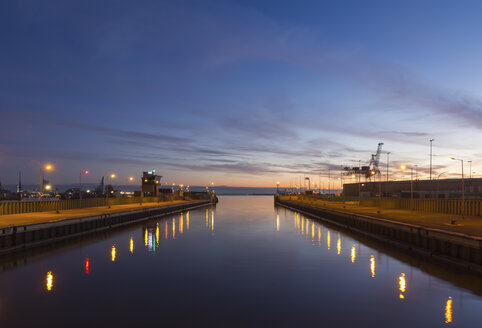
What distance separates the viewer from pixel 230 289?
75.6ft

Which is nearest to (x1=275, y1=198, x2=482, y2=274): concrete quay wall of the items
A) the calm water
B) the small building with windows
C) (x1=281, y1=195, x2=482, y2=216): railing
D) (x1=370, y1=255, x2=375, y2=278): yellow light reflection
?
the calm water

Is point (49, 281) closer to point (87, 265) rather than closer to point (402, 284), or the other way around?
point (87, 265)

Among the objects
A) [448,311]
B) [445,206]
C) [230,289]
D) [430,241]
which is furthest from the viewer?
[445,206]

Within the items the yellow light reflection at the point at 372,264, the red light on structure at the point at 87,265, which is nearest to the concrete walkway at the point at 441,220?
the yellow light reflection at the point at 372,264

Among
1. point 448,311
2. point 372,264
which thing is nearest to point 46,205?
point 372,264

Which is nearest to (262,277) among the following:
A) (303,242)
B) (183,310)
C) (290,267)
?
(290,267)

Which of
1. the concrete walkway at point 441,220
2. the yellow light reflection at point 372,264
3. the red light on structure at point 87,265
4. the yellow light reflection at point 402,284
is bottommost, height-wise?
the yellow light reflection at point 372,264

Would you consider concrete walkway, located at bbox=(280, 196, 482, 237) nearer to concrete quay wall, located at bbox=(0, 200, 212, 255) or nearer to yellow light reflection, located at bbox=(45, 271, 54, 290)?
yellow light reflection, located at bbox=(45, 271, 54, 290)

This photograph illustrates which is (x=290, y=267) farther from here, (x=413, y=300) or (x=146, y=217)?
(x=146, y=217)

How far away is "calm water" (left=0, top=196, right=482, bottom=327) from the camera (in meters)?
17.7

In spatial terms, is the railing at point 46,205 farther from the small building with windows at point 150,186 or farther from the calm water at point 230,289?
the small building with windows at point 150,186

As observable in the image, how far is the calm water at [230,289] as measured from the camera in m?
17.7

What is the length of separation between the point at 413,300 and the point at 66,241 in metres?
35.3

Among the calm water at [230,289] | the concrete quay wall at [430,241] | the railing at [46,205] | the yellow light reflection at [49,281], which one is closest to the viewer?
the calm water at [230,289]
